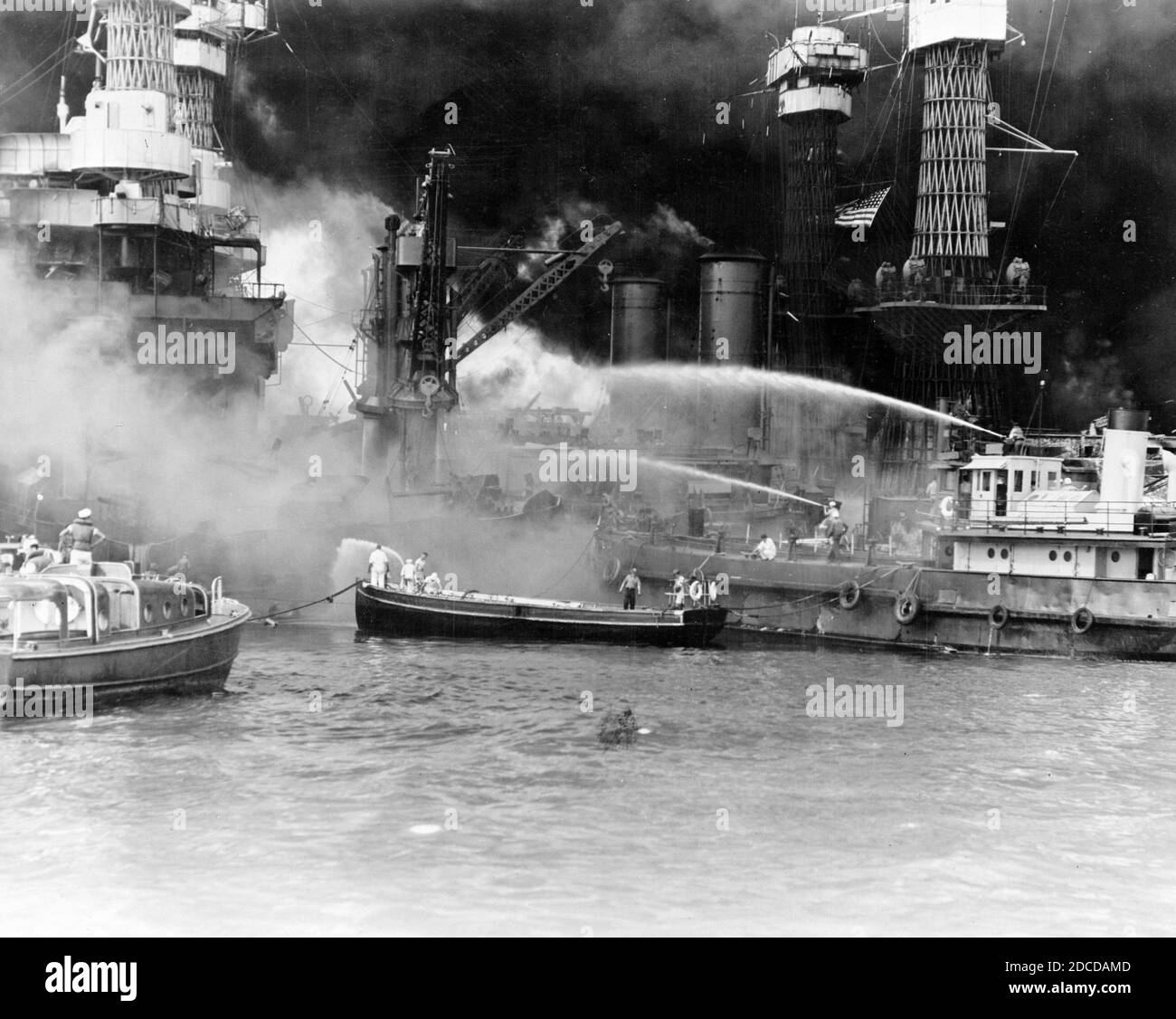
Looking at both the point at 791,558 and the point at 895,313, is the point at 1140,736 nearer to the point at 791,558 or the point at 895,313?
the point at 791,558

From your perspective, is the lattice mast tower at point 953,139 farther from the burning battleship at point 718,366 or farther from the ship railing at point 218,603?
the ship railing at point 218,603

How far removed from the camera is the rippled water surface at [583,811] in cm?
1880

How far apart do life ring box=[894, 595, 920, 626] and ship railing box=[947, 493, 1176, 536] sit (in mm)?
2950

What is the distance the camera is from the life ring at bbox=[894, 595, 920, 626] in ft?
147

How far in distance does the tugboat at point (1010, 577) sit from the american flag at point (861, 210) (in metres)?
34.6

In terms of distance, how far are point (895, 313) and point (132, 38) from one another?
4140 cm

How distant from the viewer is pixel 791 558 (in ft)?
161

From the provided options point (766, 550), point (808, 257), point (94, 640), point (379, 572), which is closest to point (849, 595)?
point (766, 550)

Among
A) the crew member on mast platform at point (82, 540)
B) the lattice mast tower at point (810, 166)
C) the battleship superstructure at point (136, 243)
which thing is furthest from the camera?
the lattice mast tower at point (810, 166)

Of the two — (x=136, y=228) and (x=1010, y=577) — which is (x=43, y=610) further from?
(x=136, y=228)

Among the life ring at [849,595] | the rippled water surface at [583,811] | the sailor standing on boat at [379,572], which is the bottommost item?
the rippled water surface at [583,811]

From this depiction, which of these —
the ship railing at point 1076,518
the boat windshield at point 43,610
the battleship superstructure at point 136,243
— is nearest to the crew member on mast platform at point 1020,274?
the ship railing at point 1076,518
